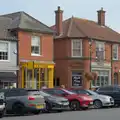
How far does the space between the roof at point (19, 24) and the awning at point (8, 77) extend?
3.49 m

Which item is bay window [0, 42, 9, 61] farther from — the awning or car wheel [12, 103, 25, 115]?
car wheel [12, 103, 25, 115]

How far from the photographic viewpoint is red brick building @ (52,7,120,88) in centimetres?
4694

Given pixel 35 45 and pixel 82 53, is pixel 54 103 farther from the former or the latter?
pixel 82 53

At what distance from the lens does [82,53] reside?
4716cm

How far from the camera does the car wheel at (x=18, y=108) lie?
24.2 metres

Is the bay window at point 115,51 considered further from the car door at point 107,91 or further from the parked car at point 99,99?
the parked car at point 99,99

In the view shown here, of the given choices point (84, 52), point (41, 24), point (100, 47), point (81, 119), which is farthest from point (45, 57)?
point (81, 119)

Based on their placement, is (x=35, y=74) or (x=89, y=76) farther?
(x=89, y=76)

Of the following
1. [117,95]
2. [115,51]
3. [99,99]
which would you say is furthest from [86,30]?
[99,99]

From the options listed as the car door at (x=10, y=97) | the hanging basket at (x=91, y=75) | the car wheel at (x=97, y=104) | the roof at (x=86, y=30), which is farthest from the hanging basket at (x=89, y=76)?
the car door at (x=10, y=97)

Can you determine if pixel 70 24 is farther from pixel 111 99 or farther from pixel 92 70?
pixel 111 99

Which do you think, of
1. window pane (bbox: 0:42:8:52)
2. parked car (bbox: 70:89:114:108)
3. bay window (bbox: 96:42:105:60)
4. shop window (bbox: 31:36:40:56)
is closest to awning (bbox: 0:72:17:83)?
window pane (bbox: 0:42:8:52)

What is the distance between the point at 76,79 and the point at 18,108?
2305 cm

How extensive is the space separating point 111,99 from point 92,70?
15.8 meters
